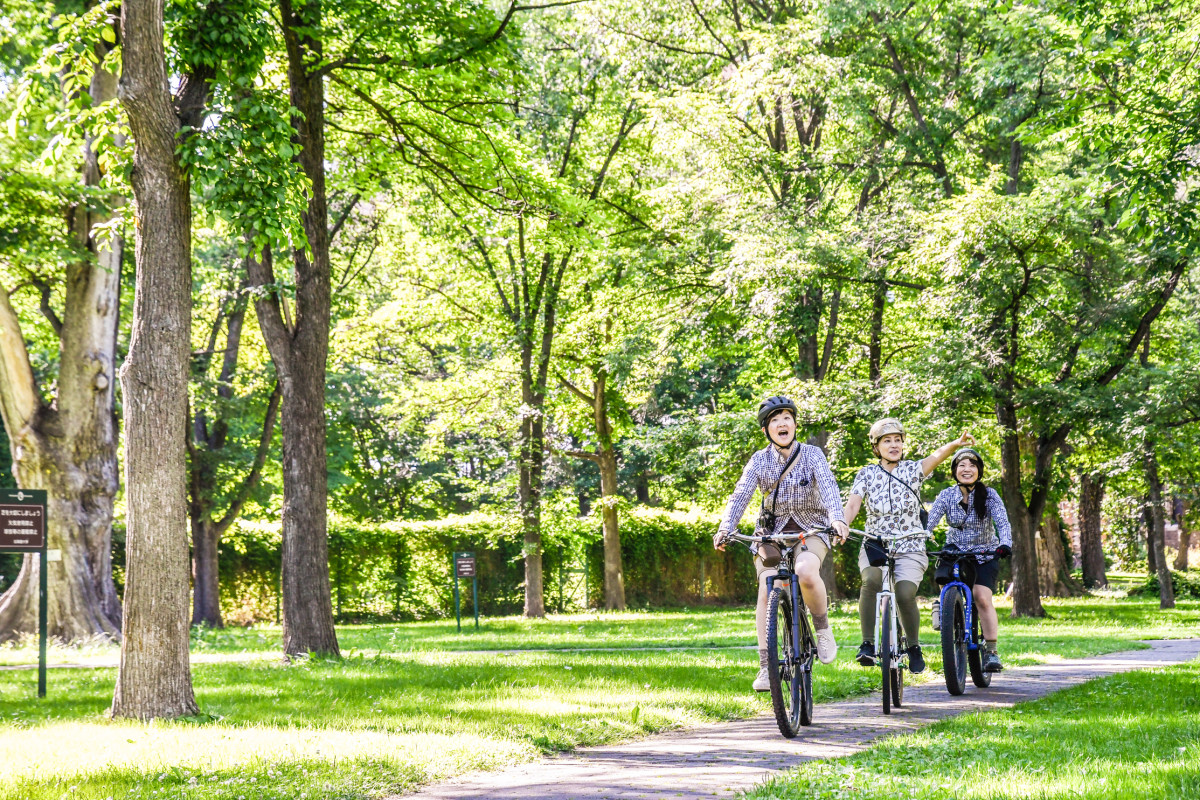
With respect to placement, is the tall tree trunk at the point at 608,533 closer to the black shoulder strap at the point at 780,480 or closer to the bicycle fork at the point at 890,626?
the bicycle fork at the point at 890,626

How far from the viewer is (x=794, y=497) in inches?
288

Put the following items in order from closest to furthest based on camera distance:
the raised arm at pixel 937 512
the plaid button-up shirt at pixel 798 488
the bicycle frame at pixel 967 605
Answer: the plaid button-up shirt at pixel 798 488
the raised arm at pixel 937 512
the bicycle frame at pixel 967 605

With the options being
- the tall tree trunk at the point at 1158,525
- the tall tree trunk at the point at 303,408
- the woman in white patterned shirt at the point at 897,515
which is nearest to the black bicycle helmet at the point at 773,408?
the woman in white patterned shirt at the point at 897,515

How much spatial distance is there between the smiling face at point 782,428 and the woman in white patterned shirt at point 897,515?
1.06 m

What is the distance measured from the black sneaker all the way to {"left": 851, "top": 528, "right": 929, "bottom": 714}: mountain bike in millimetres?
77

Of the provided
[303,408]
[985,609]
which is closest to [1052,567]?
[985,609]

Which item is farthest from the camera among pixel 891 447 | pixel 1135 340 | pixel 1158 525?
pixel 1158 525

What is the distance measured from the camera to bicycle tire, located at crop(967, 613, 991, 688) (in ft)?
29.9

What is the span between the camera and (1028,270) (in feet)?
61.2

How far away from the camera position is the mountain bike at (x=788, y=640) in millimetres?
6703

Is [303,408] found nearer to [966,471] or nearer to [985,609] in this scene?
[966,471]

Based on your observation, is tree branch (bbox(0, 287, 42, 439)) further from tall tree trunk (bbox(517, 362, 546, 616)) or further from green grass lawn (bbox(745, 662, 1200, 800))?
green grass lawn (bbox(745, 662, 1200, 800))

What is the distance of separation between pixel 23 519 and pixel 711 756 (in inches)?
323

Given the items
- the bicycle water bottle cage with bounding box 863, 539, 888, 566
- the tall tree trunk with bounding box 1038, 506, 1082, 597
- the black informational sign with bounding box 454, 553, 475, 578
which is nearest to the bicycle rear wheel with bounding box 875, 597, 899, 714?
the bicycle water bottle cage with bounding box 863, 539, 888, 566
